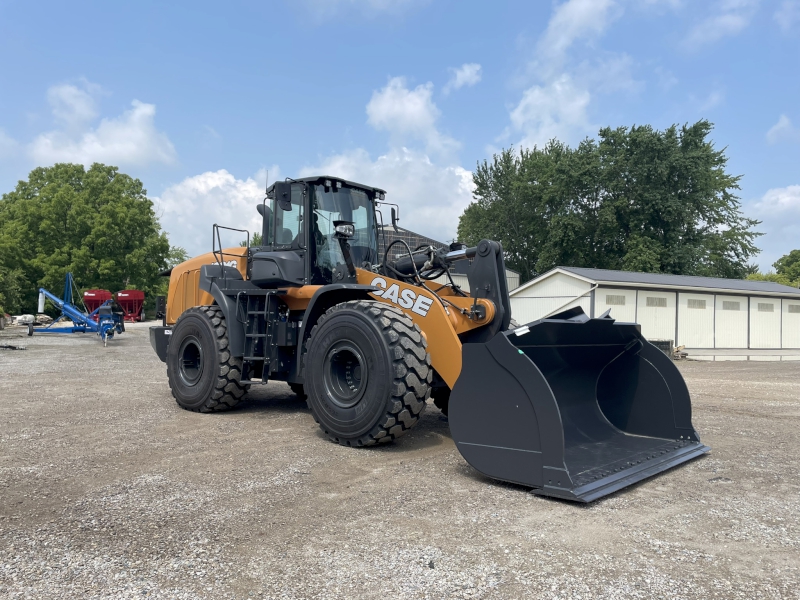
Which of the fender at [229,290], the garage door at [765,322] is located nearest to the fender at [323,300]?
the fender at [229,290]

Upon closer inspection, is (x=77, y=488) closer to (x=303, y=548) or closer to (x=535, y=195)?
(x=303, y=548)

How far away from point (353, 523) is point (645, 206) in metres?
37.2

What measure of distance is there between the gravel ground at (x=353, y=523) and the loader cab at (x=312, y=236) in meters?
1.72

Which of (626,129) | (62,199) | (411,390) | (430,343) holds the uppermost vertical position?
(626,129)

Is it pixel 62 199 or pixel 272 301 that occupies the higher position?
pixel 62 199

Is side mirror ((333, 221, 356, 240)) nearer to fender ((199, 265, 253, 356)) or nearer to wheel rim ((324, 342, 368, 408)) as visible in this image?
wheel rim ((324, 342, 368, 408))

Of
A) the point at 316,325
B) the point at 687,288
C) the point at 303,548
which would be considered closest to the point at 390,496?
the point at 303,548

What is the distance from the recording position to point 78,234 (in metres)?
40.7

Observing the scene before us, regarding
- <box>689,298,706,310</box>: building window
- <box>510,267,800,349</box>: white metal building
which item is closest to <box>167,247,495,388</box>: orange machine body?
<box>510,267,800,349</box>: white metal building

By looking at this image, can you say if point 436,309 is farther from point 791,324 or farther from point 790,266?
point 790,266

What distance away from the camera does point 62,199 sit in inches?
1597

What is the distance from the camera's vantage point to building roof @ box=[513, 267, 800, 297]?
20391 mm

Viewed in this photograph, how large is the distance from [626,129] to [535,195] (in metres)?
7.66

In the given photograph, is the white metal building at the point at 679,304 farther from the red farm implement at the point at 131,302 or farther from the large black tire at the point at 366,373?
the red farm implement at the point at 131,302
